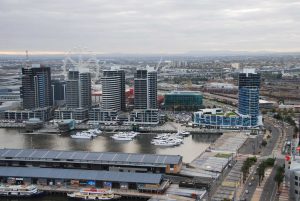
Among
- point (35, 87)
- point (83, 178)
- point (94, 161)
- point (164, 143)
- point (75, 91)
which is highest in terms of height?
point (35, 87)

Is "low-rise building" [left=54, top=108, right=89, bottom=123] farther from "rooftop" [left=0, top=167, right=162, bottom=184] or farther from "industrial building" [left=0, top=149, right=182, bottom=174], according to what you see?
"rooftop" [left=0, top=167, right=162, bottom=184]

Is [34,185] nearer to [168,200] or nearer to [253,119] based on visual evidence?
[168,200]

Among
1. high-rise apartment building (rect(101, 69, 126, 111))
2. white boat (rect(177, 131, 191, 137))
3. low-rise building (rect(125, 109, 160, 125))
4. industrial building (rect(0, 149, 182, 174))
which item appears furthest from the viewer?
high-rise apartment building (rect(101, 69, 126, 111))

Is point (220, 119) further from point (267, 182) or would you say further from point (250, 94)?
point (267, 182)

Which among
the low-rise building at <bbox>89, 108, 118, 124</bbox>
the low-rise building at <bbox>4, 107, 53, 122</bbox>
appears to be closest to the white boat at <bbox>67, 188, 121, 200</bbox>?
the low-rise building at <bbox>89, 108, 118, 124</bbox>

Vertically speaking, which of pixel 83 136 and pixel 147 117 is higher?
pixel 147 117

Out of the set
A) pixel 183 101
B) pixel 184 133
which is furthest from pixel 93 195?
pixel 183 101

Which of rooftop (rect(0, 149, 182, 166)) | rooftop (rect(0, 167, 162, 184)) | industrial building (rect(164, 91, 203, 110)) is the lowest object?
rooftop (rect(0, 167, 162, 184))

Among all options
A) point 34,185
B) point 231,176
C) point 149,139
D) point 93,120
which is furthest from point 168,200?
point 93,120
